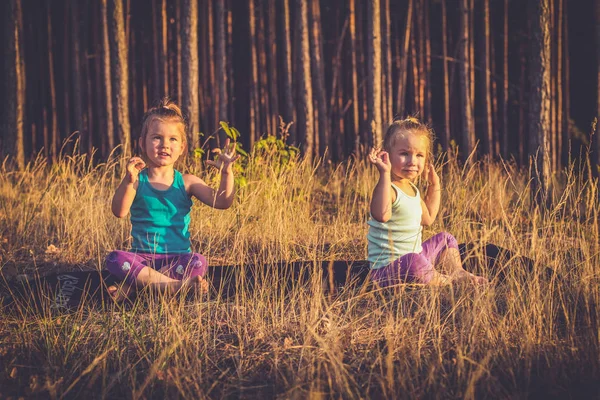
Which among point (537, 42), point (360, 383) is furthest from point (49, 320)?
point (537, 42)

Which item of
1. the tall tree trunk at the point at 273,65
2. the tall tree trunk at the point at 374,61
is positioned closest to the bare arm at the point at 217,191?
the tall tree trunk at the point at 374,61

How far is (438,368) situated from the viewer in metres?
2.44

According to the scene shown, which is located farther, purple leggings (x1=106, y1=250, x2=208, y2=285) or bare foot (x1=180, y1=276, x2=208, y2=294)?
purple leggings (x1=106, y1=250, x2=208, y2=285)

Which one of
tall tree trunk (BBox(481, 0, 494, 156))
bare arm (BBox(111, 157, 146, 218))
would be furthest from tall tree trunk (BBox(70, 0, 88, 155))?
bare arm (BBox(111, 157, 146, 218))

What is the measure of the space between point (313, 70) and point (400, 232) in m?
5.76

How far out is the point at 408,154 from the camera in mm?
3451

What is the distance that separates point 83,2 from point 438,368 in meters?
9.75

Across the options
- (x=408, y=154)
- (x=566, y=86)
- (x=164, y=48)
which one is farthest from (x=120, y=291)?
(x=566, y=86)

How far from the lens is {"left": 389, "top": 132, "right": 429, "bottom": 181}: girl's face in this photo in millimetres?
3418

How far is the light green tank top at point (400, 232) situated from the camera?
3465 millimetres

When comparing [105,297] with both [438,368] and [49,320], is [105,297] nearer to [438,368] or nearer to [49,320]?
[49,320]

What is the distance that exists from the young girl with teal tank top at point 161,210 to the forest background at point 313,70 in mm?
5064

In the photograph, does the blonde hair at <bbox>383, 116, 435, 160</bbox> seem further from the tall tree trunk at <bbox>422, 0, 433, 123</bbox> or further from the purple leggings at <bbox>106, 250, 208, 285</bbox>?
the tall tree trunk at <bbox>422, 0, 433, 123</bbox>

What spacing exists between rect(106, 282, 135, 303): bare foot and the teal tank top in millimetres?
248
